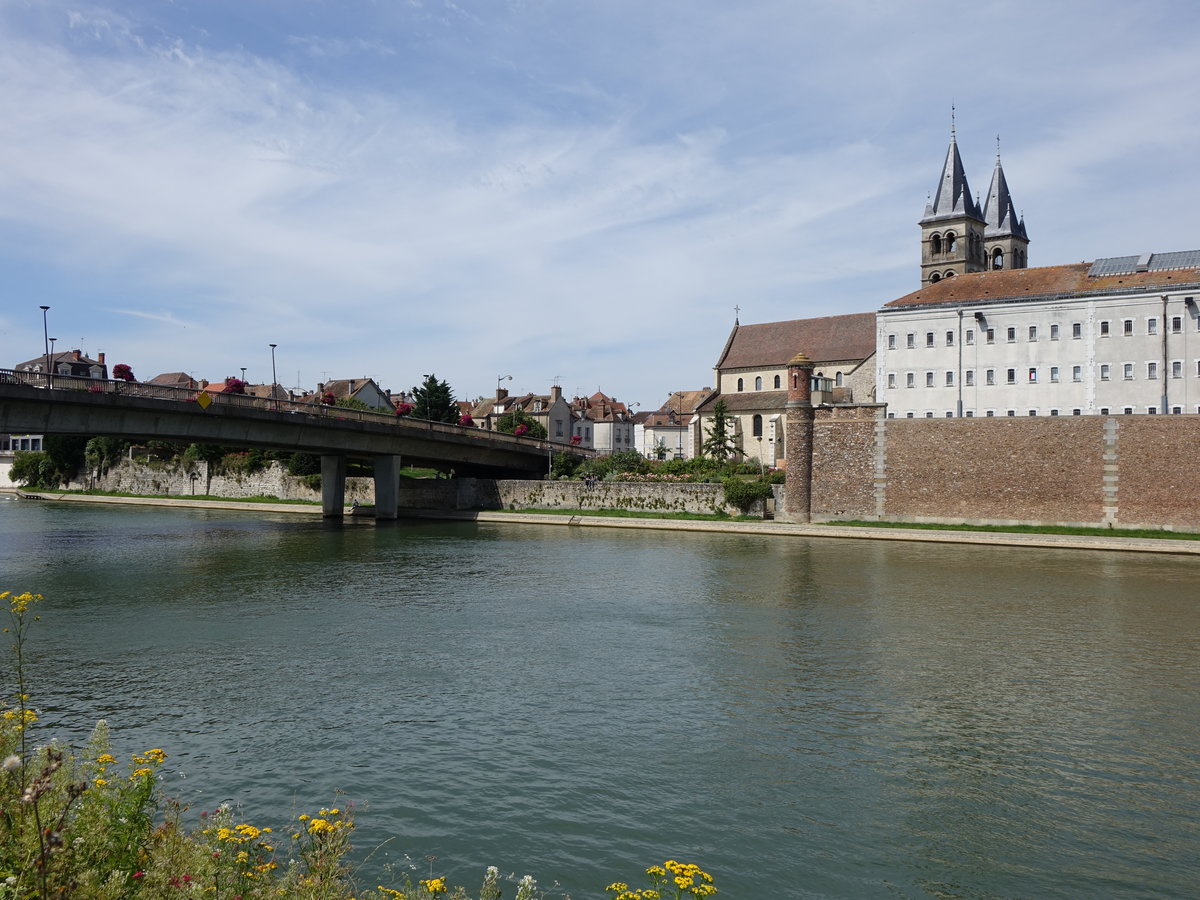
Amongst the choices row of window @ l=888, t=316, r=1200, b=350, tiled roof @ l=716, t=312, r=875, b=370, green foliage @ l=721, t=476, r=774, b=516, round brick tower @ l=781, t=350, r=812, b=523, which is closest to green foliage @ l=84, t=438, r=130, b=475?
tiled roof @ l=716, t=312, r=875, b=370

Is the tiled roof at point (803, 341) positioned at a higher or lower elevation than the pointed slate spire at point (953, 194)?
lower

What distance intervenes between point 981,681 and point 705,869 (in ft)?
36.3

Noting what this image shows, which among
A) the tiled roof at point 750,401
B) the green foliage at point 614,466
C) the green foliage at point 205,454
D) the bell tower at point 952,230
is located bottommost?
the green foliage at point 614,466

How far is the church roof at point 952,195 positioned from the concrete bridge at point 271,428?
44243 millimetres

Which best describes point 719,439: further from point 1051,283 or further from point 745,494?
point 1051,283

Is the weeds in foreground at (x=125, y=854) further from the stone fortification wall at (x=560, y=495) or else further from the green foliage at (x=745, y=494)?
the stone fortification wall at (x=560, y=495)

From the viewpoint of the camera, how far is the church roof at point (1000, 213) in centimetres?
9131

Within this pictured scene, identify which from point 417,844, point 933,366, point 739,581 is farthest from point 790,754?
point 933,366

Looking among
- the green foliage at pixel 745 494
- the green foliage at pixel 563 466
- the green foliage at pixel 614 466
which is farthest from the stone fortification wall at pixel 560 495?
the green foliage at pixel 563 466

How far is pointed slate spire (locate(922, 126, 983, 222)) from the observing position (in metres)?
88.9

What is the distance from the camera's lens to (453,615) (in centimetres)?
2784

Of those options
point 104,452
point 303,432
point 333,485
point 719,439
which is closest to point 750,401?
point 719,439

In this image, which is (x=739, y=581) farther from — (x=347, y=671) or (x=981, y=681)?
(x=347, y=671)

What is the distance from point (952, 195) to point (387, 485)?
2366 inches
